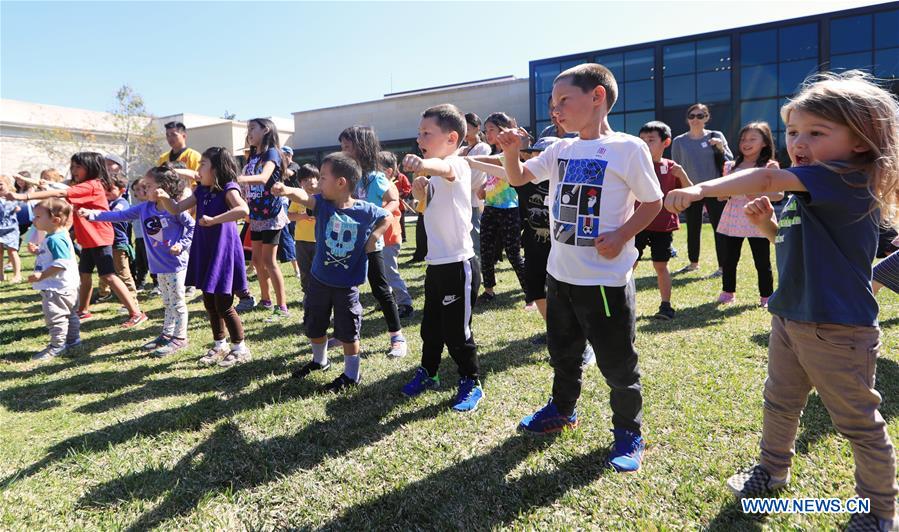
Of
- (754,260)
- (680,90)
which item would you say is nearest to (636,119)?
(680,90)

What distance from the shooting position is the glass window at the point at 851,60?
23.6 meters

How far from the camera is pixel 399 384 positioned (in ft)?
12.7

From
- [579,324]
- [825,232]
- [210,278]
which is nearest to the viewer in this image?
[825,232]

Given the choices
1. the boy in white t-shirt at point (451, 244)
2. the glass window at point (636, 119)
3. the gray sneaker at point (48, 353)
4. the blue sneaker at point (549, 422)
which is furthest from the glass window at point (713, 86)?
the gray sneaker at point (48, 353)

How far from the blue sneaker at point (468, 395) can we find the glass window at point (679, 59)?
96.1ft

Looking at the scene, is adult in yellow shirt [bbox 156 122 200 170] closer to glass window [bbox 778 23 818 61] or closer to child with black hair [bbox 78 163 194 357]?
child with black hair [bbox 78 163 194 357]

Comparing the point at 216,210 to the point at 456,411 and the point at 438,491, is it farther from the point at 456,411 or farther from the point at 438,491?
the point at 438,491

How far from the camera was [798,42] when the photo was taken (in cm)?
2491

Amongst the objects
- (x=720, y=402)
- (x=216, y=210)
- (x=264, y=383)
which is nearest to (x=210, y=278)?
(x=216, y=210)

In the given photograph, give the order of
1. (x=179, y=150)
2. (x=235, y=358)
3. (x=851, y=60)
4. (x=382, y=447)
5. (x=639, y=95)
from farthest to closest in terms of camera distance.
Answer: (x=639, y=95), (x=851, y=60), (x=179, y=150), (x=235, y=358), (x=382, y=447)

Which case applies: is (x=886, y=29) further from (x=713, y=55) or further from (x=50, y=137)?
(x=50, y=137)

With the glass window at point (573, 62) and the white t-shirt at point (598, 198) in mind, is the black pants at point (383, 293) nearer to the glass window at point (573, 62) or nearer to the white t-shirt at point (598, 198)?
the white t-shirt at point (598, 198)

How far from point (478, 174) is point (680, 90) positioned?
27768 mm

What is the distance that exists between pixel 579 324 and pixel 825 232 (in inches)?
47.2
